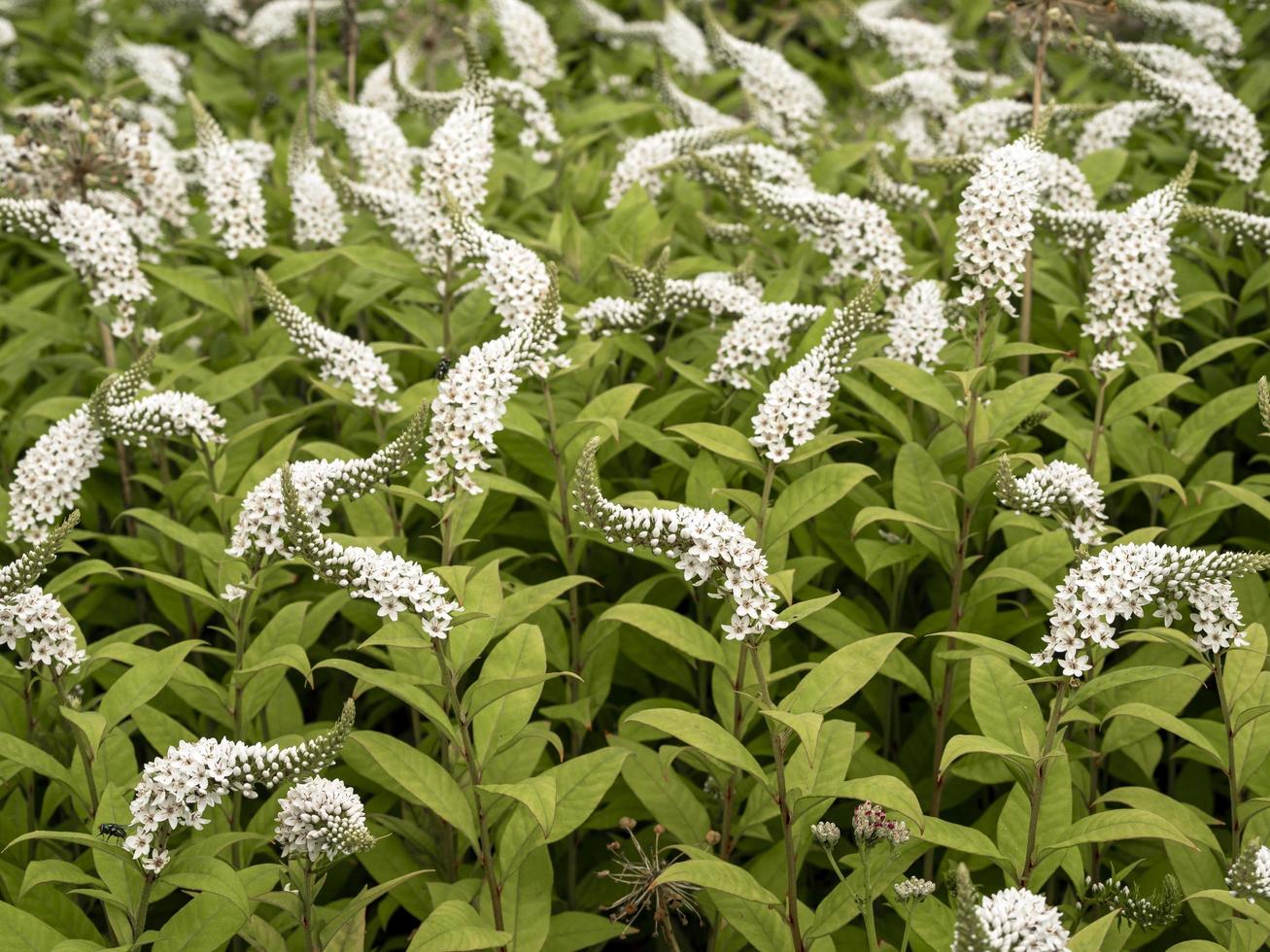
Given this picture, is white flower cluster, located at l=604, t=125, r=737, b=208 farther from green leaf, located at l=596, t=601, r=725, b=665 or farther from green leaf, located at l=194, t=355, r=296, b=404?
green leaf, located at l=596, t=601, r=725, b=665

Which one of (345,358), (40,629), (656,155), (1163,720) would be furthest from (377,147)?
(1163,720)

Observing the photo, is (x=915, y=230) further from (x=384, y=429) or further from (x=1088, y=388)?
(x=384, y=429)

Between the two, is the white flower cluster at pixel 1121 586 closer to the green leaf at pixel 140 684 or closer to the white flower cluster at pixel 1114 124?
the green leaf at pixel 140 684

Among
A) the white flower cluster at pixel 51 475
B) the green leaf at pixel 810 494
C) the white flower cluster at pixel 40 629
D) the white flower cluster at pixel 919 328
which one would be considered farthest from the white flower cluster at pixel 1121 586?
the white flower cluster at pixel 51 475

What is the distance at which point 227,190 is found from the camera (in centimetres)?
508

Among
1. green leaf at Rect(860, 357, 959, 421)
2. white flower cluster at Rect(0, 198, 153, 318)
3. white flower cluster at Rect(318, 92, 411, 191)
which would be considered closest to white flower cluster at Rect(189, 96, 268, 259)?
white flower cluster at Rect(0, 198, 153, 318)

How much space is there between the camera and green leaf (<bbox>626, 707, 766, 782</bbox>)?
9.57 ft

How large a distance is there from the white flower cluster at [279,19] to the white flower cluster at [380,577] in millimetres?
6280

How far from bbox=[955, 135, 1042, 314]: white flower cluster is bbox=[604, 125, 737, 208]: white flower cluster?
1.86 m

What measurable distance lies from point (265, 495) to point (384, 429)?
113 centimetres

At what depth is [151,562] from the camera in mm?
4246

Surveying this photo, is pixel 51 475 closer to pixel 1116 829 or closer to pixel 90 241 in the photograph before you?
pixel 90 241

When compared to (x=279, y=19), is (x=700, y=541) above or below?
above

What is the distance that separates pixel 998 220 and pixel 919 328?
545 millimetres
